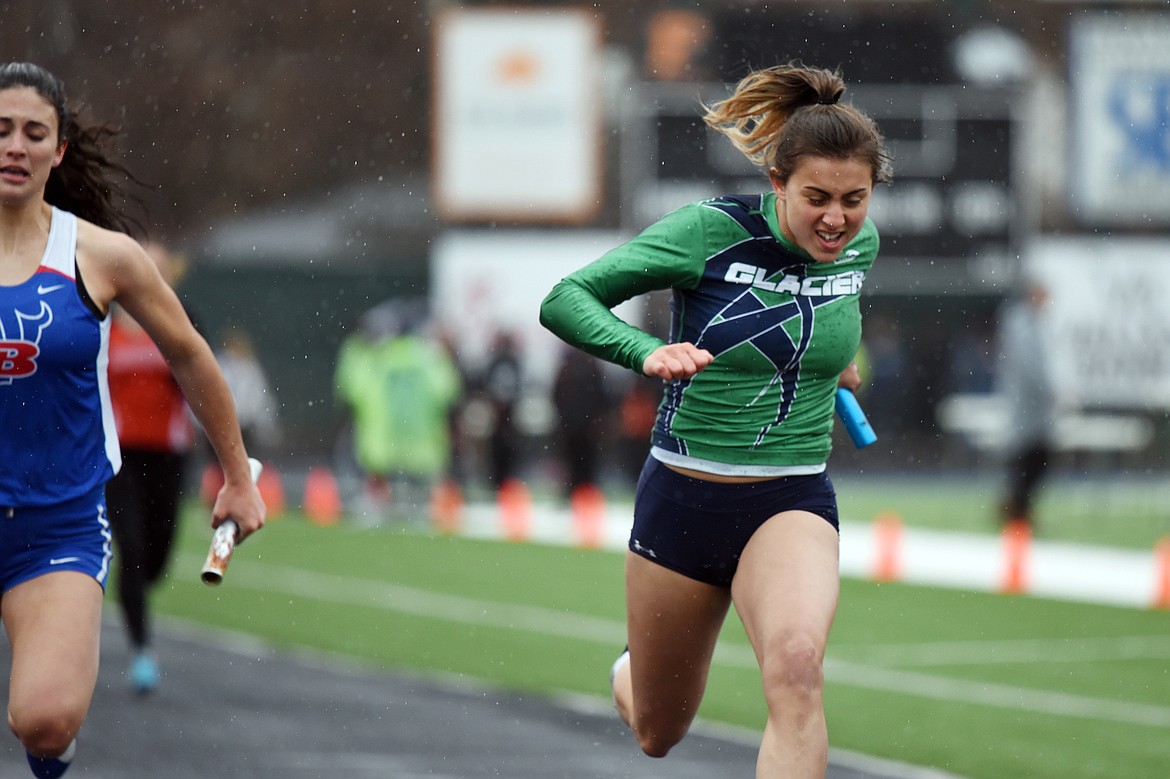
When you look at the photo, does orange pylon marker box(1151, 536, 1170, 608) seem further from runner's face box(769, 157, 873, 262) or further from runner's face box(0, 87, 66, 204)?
runner's face box(0, 87, 66, 204)

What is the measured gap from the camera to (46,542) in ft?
16.9

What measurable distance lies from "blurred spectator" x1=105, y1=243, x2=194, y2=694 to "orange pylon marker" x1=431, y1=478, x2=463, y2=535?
9180 mm

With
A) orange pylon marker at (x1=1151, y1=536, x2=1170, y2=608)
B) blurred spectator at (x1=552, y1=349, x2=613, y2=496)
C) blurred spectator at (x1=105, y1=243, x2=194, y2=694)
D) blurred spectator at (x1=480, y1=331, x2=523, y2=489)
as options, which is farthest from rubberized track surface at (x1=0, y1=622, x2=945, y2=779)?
blurred spectator at (x1=480, y1=331, x2=523, y2=489)

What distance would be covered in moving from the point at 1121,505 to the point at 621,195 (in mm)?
16486

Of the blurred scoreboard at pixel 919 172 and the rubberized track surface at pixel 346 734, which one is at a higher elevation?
the blurred scoreboard at pixel 919 172

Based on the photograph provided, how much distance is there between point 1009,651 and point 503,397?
12311mm

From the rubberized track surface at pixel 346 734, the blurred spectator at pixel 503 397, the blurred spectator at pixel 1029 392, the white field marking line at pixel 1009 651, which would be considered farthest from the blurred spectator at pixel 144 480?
the blurred spectator at pixel 503 397

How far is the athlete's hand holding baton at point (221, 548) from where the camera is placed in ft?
16.2

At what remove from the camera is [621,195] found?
38250 millimetres

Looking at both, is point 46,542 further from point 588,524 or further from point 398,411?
point 398,411

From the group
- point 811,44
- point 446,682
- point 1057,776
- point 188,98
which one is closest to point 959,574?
point 446,682

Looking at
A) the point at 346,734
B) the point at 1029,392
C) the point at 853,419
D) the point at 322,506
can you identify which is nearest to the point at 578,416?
the point at 322,506

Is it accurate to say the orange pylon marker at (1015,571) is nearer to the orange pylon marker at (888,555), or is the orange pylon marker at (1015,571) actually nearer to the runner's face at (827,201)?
the orange pylon marker at (888,555)

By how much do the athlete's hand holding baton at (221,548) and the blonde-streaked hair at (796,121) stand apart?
1647 millimetres
